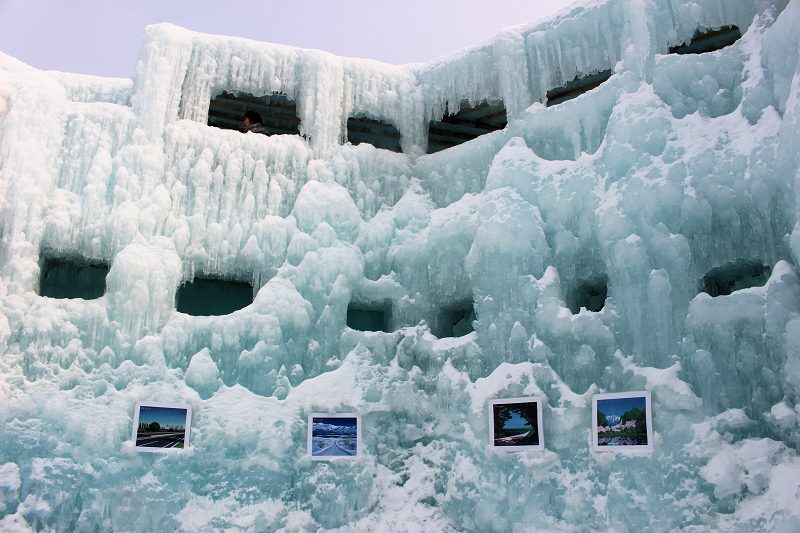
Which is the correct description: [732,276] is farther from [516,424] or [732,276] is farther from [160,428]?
[160,428]

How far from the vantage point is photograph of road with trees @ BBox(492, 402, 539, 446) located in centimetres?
609

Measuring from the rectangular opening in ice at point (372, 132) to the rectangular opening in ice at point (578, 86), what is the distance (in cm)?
267

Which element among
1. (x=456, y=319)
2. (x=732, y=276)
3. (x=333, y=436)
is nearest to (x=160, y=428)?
(x=333, y=436)

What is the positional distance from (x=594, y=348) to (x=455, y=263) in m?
2.23

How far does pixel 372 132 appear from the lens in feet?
33.6

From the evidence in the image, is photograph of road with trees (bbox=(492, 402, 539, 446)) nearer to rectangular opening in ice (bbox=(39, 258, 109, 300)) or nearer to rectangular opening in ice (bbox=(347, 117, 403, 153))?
rectangular opening in ice (bbox=(347, 117, 403, 153))

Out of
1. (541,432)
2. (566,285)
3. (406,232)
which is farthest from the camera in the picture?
(406,232)

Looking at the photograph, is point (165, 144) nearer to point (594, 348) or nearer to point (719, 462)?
point (594, 348)

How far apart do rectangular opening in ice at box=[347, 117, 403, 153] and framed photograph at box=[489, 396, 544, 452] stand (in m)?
5.54

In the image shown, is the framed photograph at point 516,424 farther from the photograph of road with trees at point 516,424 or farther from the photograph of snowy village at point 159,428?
the photograph of snowy village at point 159,428

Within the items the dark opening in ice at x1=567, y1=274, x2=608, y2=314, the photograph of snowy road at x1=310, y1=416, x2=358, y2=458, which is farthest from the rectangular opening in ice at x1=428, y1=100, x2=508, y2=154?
the photograph of snowy road at x1=310, y1=416, x2=358, y2=458

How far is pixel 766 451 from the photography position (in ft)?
15.9

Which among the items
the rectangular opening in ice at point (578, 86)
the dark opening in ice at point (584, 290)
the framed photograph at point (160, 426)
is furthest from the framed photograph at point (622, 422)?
the rectangular opening in ice at point (578, 86)

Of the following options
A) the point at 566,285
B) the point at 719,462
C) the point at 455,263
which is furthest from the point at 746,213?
the point at 455,263
